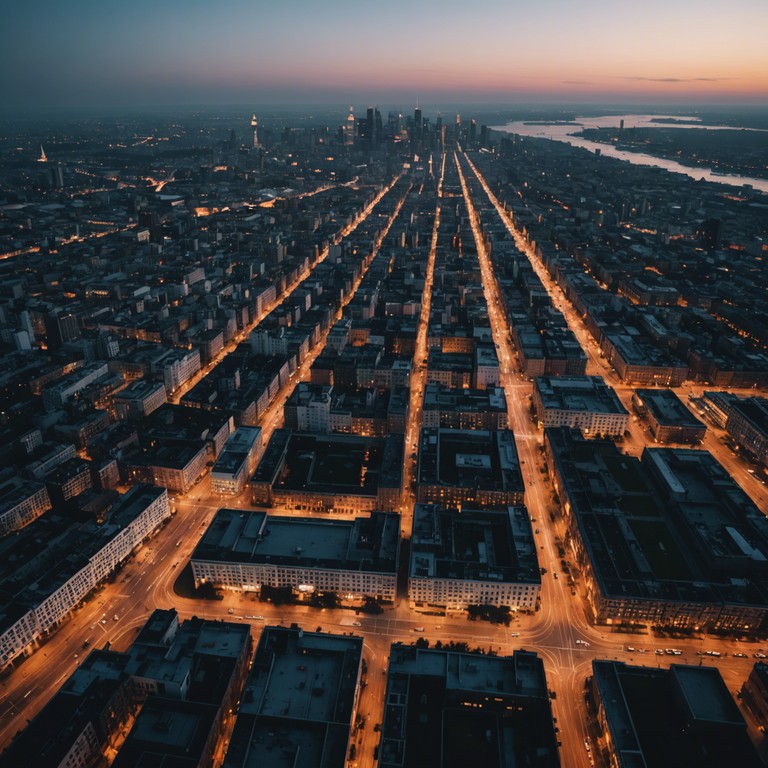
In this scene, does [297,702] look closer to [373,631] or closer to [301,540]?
[373,631]

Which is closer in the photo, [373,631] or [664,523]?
[373,631]

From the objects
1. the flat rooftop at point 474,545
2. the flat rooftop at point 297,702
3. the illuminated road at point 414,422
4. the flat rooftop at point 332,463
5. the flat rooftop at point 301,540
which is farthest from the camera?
the flat rooftop at point 332,463

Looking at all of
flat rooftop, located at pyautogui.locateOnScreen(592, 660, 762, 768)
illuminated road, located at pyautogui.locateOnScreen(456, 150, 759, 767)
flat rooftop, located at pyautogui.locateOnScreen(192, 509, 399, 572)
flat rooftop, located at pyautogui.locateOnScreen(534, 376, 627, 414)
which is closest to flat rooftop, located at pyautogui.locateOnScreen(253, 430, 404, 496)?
flat rooftop, located at pyautogui.locateOnScreen(192, 509, 399, 572)

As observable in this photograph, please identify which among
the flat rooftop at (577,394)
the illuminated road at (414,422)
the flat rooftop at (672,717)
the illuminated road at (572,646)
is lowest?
the illuminated road at (572,646)

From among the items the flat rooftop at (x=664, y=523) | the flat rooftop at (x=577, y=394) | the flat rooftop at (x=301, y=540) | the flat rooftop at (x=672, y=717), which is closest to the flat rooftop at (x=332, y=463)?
the flat rooftop at (x=301, y=540)

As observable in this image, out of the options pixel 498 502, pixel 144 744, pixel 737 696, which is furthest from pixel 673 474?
pixel 144 744

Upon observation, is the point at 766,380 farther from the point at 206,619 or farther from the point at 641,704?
the point at 206,619

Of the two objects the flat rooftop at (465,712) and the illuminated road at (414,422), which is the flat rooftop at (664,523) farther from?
the illuminated road at (414,422)

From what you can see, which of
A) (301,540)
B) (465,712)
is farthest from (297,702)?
(301,540)

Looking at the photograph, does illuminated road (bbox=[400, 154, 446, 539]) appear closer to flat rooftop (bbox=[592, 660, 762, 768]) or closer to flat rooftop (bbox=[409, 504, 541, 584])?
flat rooftop (bbox=[409, 504, 541, 584])

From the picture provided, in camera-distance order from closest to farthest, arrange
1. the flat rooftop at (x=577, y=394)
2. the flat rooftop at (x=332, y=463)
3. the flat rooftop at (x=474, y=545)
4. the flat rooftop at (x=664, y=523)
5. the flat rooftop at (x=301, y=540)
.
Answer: the flat rooftop at (x=664, y=523)
the flat rooftop at (x=474, y=545)
the flat rooftop at (x=301, y=540)
the flat rooftop at (x=332, y=463)
the flat rooftop at (x=577, y=394)

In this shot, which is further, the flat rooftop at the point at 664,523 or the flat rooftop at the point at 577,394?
the flat rooftop at the point at 577,394
